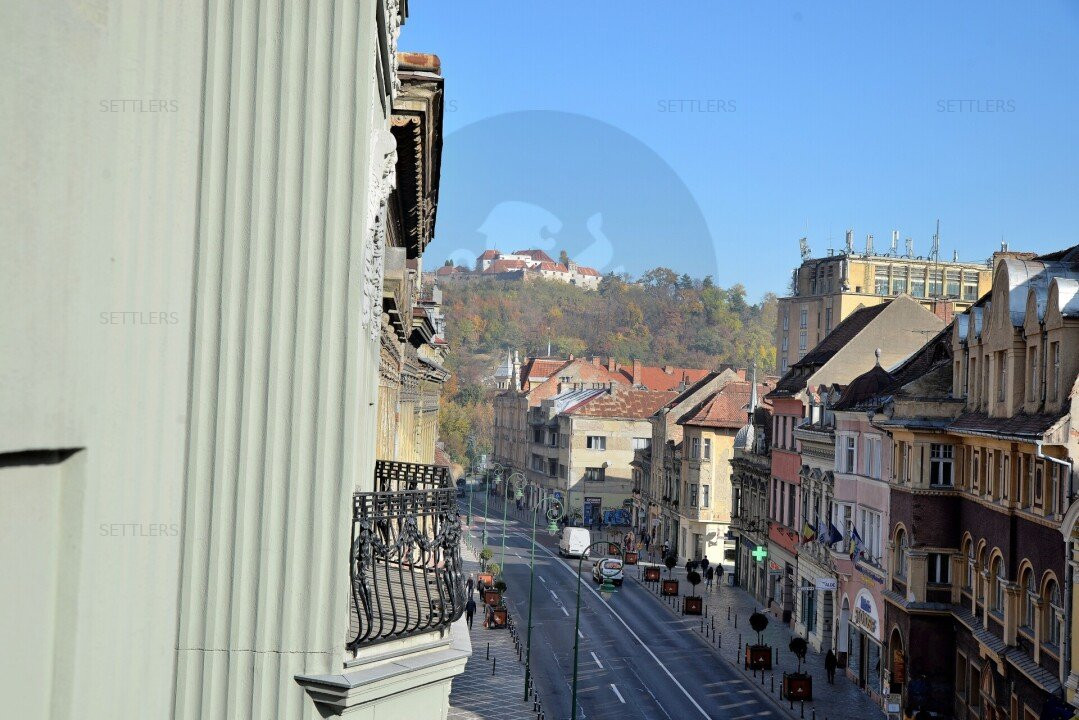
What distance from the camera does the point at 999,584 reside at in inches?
1299

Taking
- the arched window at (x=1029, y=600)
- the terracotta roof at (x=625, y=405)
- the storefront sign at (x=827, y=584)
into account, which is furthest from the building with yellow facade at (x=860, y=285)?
the arched window at (x=1029, y=600)

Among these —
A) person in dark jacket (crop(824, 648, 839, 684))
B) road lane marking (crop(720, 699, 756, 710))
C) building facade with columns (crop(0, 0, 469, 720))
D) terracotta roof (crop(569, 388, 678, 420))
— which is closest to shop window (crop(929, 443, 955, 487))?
person in dark jacket (crop(824, 648, 839, 684))

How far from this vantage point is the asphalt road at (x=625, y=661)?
3931cm

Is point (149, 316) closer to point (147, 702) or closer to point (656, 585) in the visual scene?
point (147, 702)

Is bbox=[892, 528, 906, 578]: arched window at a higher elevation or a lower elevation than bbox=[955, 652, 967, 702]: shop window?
higher

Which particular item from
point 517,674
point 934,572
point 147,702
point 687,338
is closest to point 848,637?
point 934,572

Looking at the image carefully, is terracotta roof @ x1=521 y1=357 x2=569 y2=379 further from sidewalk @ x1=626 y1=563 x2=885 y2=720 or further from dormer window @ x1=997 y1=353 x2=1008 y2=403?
dormer window @ x1=997 y1=353 x2=1008 y2=403

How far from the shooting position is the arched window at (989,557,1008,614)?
32406mm

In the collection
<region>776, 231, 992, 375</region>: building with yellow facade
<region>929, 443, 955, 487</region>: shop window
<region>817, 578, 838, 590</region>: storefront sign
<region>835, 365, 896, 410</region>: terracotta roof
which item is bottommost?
<region>817, 578, 838, 590</region>: storefront sign

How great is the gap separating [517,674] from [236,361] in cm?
3844

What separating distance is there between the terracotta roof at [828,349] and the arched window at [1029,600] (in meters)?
24.6

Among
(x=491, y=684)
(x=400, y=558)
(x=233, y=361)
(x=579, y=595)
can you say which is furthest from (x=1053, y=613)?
(x=233, y=361)

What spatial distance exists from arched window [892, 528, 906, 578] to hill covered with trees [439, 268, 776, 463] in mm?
129466

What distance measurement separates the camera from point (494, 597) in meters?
56.5
